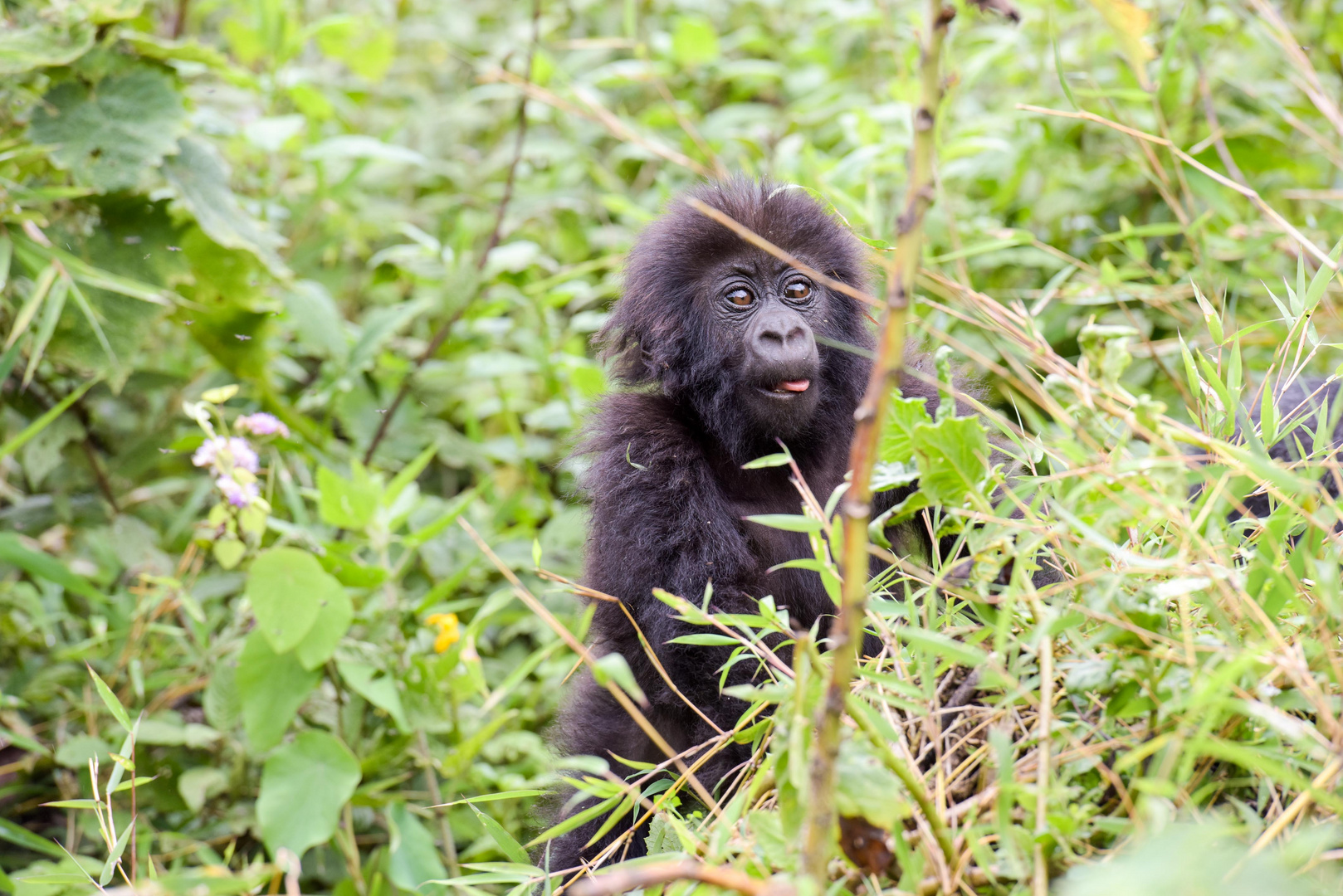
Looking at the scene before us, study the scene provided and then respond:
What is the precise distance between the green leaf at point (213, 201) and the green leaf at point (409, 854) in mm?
1874

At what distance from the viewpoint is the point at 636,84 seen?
19.6ft

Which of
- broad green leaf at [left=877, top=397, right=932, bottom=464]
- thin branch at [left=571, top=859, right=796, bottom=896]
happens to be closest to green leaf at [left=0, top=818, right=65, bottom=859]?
thin branch at [left=571, top=859, right=796, bottom=896]

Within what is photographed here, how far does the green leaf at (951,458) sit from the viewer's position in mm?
1631

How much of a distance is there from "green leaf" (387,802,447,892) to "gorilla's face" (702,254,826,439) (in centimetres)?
149

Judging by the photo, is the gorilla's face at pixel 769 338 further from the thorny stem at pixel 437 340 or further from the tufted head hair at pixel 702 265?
the thorny stem at pixel 437 340

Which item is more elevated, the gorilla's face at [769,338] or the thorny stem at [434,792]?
the gorilla's face at [769,338]

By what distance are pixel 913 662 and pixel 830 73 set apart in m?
→ 4.72

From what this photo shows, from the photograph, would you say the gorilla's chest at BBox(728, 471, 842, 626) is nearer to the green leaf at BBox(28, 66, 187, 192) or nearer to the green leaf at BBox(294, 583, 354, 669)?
the green leaf at BBox(294, 583, 354, 669)

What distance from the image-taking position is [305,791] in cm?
280

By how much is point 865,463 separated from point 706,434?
1831 millimetres

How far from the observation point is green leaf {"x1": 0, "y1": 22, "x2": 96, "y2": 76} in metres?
3.25

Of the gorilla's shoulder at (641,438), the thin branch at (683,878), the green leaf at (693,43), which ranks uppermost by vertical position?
the thin branch at (683,878)

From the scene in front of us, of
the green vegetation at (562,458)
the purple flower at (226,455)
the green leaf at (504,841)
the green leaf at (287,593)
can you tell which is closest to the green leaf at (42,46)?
the green vegetation at (562,458)

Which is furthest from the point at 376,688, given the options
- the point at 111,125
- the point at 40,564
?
the point at 111,125
